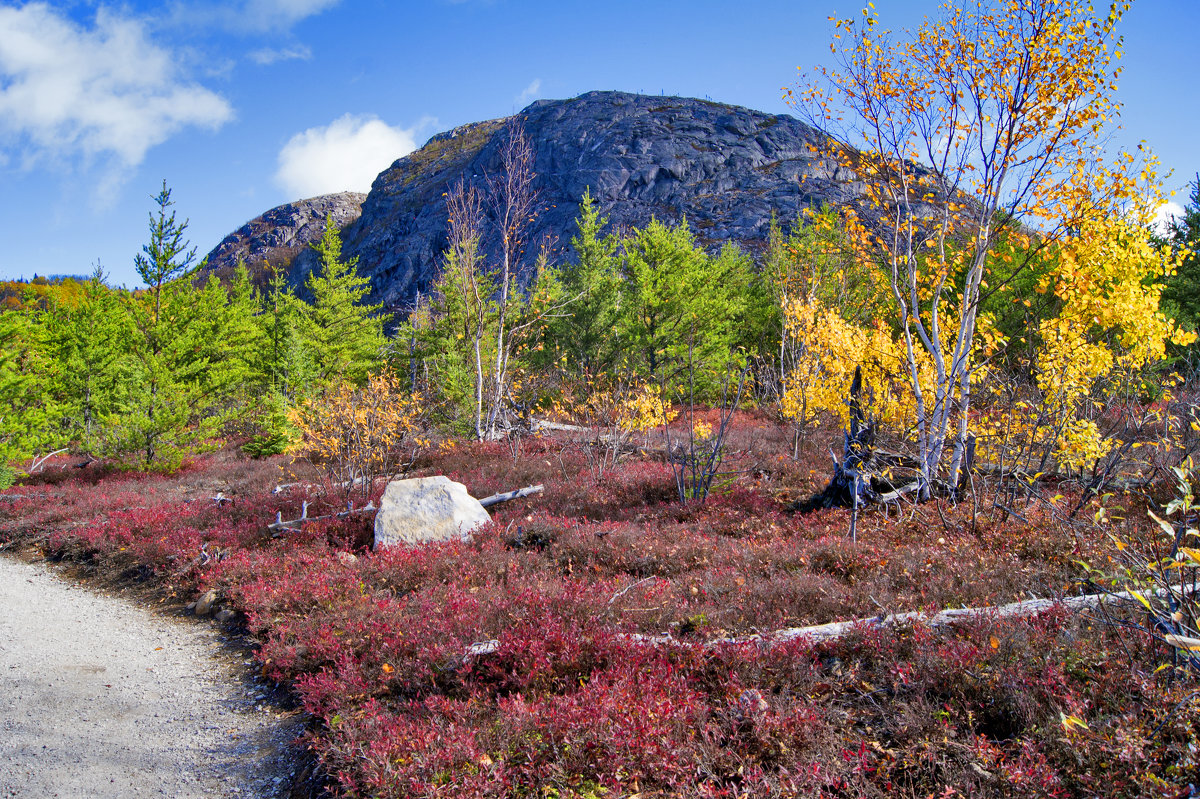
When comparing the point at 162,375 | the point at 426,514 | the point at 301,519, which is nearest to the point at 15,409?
the point at 162,375

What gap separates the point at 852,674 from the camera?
3977 millimetres

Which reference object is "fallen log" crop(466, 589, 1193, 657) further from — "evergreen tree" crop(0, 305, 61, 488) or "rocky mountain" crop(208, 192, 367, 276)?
"rocky mountain" crop(208, 192, 367, 276)

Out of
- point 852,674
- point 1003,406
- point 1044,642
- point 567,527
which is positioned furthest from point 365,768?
point 1003,406

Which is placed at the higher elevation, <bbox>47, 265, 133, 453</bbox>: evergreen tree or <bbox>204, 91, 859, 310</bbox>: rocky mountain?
<bbox>204, 91, 859, 310</bbox>: rocky mountain

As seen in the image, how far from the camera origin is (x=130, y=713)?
16.4 ft

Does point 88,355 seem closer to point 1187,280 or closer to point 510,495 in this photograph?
point 510,495

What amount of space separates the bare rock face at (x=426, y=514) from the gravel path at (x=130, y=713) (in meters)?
2.45

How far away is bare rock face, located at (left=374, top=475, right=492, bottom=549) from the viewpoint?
28.3 ft

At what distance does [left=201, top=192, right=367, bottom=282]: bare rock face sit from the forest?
433 ft

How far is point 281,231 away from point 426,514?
534 ft

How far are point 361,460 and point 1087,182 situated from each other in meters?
12.8

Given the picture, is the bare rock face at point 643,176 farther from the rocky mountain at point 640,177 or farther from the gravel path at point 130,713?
the gravel path at point 130,713

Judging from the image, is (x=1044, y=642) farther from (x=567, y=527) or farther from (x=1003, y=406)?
(x=1003, y=406)

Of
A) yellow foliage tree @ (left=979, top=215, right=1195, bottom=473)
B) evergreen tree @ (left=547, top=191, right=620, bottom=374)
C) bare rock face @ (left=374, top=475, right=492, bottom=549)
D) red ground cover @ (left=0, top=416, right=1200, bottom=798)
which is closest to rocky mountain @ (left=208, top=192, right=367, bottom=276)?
evergreen tree @ (left=547, top=191, right=620, bottom=374)
